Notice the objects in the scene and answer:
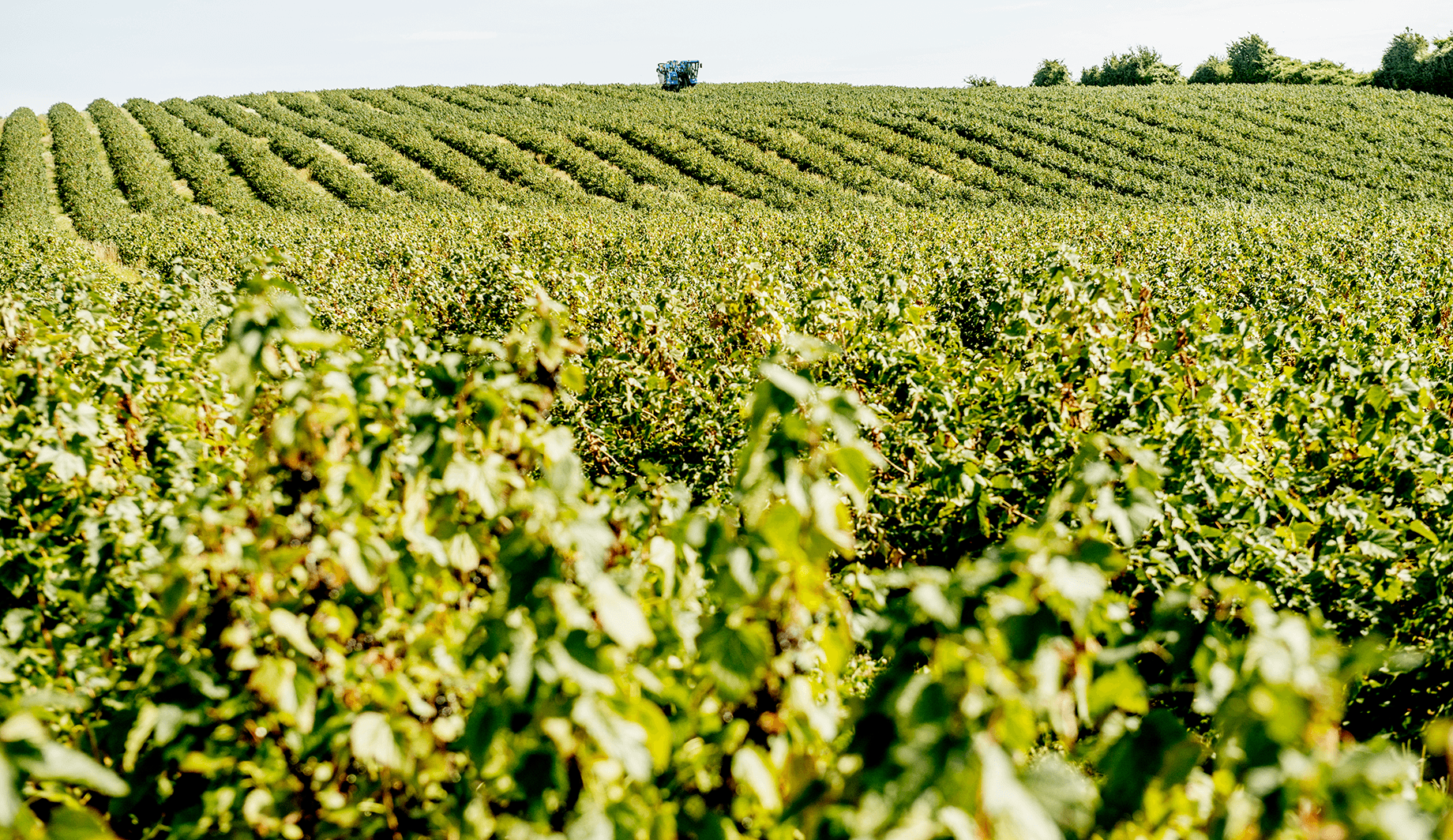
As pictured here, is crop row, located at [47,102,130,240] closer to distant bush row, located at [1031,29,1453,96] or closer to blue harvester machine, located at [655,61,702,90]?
blue harvester machine, located at [655,61,702,90]

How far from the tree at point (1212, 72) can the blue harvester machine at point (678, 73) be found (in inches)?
1835

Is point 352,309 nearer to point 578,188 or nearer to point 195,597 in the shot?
point 195,597

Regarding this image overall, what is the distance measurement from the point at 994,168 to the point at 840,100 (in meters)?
18.3

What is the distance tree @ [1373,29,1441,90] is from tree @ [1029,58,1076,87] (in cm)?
2560

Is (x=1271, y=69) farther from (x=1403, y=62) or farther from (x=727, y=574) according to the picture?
(x=727, y=574)

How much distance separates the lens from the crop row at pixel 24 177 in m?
28.9

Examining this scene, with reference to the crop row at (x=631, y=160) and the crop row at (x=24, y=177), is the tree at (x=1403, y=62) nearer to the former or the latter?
the crop row at (x=631, y=160)

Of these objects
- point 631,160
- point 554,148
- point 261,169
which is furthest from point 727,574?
point 261,169

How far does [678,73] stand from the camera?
206 feet

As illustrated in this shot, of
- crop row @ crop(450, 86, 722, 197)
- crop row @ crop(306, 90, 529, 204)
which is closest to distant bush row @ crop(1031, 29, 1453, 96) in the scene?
crop row @ crop(450, 86, 722, 197)

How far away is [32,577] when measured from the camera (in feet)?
9.20

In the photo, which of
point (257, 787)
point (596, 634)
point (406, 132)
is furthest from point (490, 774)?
point (406, 132)

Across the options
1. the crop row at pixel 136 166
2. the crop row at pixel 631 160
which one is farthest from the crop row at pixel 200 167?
the crop row at pixel 631 160

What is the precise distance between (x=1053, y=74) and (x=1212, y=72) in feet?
47.4
